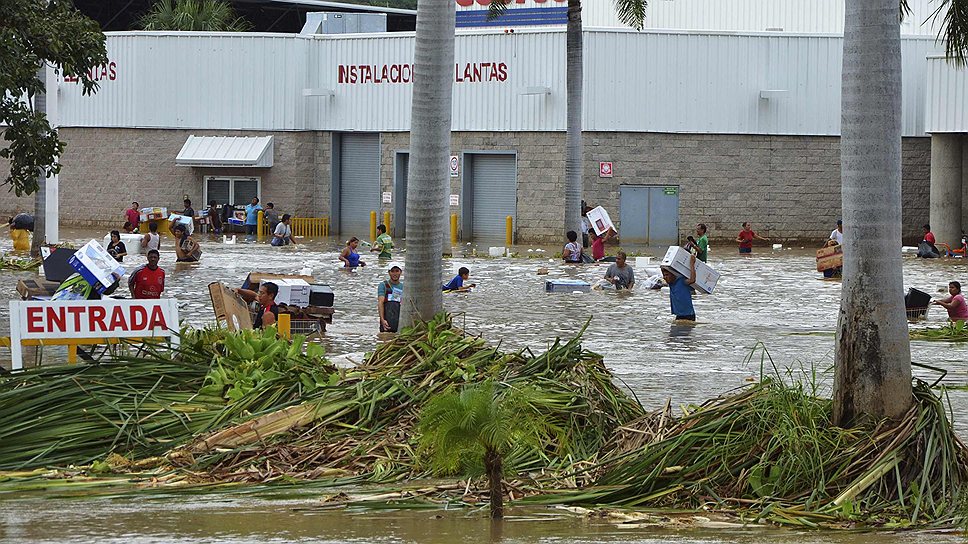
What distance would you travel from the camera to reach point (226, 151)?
151 ft

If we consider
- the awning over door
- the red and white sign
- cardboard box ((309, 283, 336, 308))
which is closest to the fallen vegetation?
cardboard box ((309, 283, 336, 308))

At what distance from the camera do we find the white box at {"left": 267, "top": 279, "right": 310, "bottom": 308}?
62.6 feet

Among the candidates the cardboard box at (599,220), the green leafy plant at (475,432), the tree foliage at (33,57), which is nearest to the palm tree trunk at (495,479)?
the green leafy plant at (475,432)

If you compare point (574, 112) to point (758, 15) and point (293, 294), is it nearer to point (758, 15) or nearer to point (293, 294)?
point (293, 294)

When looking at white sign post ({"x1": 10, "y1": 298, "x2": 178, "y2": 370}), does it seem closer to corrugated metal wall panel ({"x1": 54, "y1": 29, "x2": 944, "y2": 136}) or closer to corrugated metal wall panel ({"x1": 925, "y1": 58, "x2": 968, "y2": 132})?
corrugated metal wall panel ({"x1": 54, "y1": 29, "x2": 944, "y2": 136})

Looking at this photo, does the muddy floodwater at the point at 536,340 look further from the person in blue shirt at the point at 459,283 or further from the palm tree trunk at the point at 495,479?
the person in blue shirt at the point at 459,283

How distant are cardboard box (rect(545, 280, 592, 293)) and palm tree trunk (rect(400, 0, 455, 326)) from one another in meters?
11.2

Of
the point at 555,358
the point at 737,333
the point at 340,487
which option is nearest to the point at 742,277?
the point at 737,333

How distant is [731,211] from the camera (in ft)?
137

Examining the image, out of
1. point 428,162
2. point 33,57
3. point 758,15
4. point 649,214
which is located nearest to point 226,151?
point 649,214

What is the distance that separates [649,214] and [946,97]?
9259mm

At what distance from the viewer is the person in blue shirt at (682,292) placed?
21.5 meters

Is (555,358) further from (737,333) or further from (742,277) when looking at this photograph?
(742,277)

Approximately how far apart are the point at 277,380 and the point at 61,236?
33.3 m
